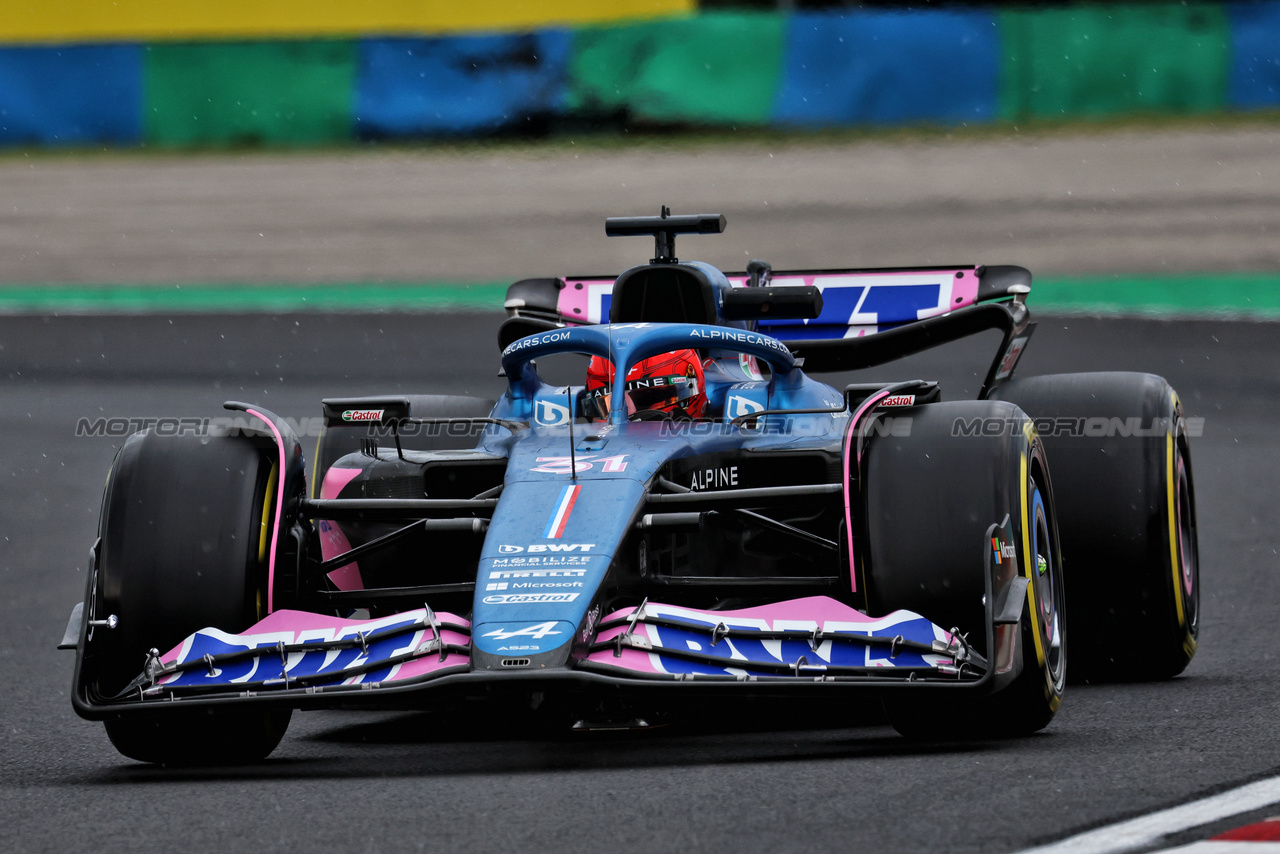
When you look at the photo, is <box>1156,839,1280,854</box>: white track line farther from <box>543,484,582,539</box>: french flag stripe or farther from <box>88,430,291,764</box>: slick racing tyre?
<box>88,430,291,764</box>: slick racing tyre

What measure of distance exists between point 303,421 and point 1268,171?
35.2 ft

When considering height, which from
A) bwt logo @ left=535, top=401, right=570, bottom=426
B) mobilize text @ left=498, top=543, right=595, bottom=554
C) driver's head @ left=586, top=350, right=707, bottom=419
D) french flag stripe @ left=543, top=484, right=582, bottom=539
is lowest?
mobilize text @ left=498, top=543, right=595, bottom=554

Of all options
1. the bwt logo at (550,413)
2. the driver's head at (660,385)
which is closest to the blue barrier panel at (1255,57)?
the driver's head at (660,385)

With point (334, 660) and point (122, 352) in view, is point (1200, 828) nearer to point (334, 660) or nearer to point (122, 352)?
point (334, 660)

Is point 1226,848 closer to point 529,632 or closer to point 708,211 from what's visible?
point 529,632

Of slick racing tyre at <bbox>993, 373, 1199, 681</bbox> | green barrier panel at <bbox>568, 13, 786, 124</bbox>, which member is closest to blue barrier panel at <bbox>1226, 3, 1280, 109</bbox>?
green barrier panel at <bbox>568, 13, 786, 124</bbox>

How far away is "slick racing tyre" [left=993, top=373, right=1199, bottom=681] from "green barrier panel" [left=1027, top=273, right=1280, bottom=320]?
909 cm

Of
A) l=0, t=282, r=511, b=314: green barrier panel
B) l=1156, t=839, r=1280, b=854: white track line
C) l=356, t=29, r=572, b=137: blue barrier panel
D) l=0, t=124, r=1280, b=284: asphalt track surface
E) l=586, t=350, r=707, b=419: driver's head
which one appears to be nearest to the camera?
l=1156, t=839, r=1280, b=854: white track line

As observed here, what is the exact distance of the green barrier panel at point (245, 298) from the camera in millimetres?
18406

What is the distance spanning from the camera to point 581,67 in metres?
19.8

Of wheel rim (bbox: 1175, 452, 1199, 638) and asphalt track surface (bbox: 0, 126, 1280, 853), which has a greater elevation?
wheel rim (bbox: 1175, 452, 1199, 638)

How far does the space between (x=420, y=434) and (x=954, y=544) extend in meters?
3.57

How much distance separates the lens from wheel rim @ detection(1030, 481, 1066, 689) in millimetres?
6426

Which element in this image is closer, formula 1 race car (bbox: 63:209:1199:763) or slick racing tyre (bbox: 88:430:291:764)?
formula 1 race car (bbox: 63:209:1199:763)
